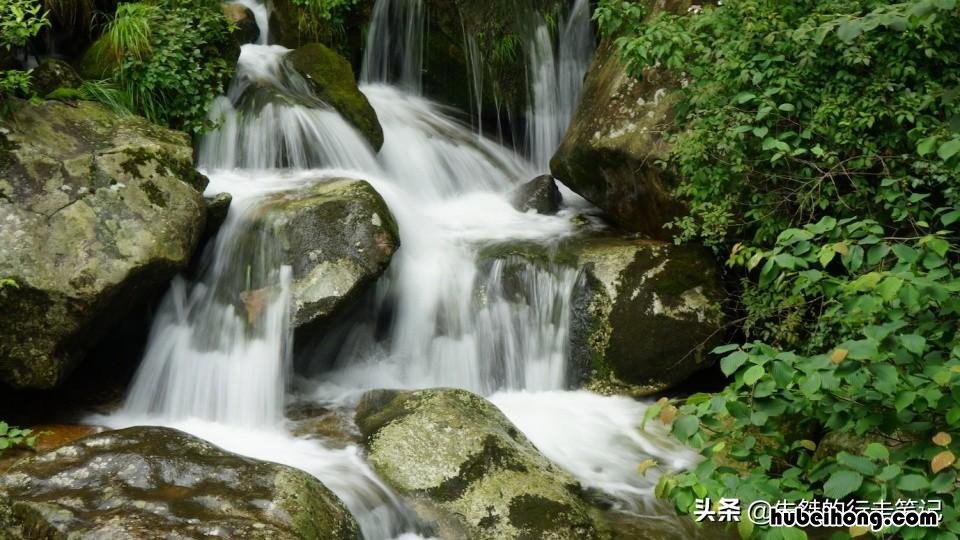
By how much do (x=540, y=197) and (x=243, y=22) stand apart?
4325mm

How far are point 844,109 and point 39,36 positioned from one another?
7111 millimetres

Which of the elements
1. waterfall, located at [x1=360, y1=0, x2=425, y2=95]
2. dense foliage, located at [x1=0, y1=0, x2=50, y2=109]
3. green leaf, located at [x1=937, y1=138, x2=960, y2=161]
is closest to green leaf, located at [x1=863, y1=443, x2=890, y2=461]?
green leaf, located at [x1=937, y1=138, x2=960, y2=161]

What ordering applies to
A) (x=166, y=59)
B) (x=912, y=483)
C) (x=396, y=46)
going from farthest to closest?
(x=396, y=46)
(x=166, y=59)
(x=912, y=483)

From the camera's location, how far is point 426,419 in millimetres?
4820

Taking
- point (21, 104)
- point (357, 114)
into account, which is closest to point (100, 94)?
point (21, 104)

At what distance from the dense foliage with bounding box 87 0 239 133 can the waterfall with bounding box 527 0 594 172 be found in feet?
13.1

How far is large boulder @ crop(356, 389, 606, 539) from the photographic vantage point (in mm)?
4297

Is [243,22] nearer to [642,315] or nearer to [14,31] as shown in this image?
[14,31]

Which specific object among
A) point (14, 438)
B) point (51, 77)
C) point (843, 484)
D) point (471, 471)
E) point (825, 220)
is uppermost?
point (51, 77)

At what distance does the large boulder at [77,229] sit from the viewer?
505 centimetres

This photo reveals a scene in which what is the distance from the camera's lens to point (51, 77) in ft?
21.2

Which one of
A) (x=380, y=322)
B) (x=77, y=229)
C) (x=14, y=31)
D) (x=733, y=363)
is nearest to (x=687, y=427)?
(x=733, y=363)

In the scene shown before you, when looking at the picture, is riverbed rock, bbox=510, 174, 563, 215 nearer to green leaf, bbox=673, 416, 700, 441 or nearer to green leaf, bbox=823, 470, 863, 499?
green leaf, bbox=673, 416, 700, 441

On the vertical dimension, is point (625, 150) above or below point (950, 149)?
below
